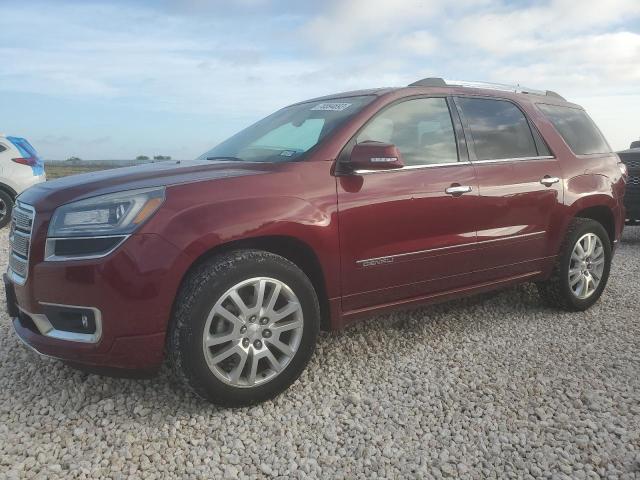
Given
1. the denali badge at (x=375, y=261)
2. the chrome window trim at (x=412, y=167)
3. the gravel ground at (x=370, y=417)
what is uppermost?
the chrome window trim at (x=412, y=167)

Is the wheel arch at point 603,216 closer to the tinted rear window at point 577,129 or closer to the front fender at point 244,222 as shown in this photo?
the tinted rear window at point 577,129

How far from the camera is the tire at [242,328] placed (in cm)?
271

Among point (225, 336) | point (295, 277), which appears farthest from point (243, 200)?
point (225, 336)

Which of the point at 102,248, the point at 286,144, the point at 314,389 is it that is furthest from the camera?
the point at 286,144

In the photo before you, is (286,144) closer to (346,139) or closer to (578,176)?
(346,139)

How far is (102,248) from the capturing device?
2.59m

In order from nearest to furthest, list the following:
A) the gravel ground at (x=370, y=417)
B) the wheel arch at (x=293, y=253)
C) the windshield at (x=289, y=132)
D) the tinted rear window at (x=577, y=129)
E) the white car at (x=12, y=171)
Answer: the gravel ground at (x=370, y=417) < the wheel arch at (x=293, y=253) < the windshield at (x=289, y=132) < the tinted rear window at (x=577, y=129) < the white car at (x=12, y=171)

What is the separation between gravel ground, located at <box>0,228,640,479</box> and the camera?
247 centimetres

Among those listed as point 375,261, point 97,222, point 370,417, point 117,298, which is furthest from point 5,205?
point 370,417

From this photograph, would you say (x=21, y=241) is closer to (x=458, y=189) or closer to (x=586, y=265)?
(x=458, y=189)

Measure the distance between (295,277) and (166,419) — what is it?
987 mm

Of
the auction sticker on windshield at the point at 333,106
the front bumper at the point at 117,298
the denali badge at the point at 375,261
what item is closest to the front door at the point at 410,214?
the denali badge at the point at 375,261

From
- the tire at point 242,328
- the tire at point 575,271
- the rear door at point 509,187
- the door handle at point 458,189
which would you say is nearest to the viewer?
the tire at point 242,328

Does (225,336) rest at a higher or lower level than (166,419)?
higher
